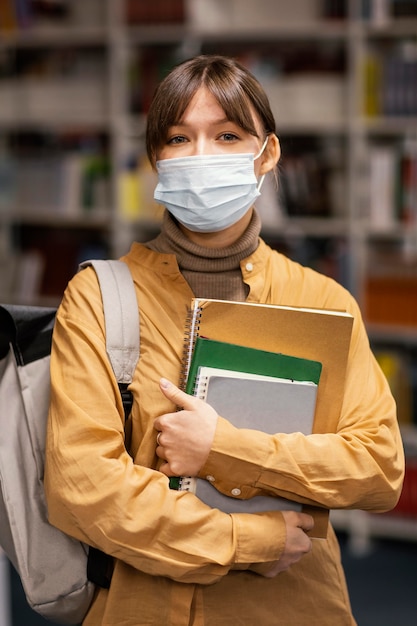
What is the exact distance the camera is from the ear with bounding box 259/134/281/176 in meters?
1.68

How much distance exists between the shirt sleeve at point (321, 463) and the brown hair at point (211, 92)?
502mm

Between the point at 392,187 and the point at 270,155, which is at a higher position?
the point at 270,155

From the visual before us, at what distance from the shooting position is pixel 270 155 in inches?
66.8

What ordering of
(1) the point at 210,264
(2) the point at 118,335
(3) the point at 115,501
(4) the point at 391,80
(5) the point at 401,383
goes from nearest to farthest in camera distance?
(3) the point at 115,501 < (2) the point at 118,335 < (1) the point at 210,264 < (4) the point at 391,80 < (5) the point at 401,383

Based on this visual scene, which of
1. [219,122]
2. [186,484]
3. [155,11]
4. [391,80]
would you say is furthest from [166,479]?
[155,11]

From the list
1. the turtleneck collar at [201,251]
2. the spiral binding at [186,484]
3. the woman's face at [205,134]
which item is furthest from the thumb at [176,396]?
the woman's face at [205,134]

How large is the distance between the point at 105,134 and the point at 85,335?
3.32 metres

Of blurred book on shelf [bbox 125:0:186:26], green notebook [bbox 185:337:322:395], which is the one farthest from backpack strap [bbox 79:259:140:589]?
blurred book on shelf [bbox 125:0:186:26]

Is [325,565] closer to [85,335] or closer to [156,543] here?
[156,543]

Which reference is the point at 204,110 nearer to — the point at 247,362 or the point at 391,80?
the point at 247,362

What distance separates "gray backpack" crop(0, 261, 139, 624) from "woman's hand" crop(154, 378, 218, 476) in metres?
0.10

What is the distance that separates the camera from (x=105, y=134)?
4.67 m

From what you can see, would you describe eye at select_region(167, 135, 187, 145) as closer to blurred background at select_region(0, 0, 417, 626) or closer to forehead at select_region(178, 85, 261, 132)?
forehead at select_region(178, 85, 261, 132)

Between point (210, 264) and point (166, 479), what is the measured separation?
15.3 inches
